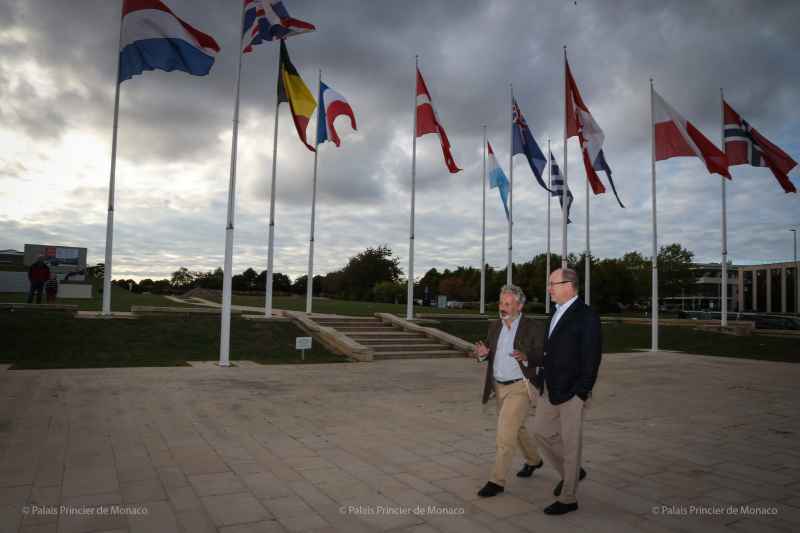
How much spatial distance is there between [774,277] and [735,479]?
115 meters

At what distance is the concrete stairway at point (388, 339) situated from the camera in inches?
696

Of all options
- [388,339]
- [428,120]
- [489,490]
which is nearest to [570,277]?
[489,490]

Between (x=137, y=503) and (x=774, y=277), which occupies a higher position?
(x=774, y=277)

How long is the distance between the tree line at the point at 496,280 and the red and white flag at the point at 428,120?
3308cm

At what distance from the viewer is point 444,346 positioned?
19062mm

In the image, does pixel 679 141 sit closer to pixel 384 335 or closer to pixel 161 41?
pixel 384 335

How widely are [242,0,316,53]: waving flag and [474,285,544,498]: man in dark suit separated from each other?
39.7 ft

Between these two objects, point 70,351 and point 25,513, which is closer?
point 25,513

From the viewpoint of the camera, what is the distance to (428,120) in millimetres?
19750

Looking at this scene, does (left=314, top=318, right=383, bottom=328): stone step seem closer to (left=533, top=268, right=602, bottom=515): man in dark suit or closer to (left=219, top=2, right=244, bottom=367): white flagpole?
(left=219, top=2, right=244, bottom=367): white flagpole

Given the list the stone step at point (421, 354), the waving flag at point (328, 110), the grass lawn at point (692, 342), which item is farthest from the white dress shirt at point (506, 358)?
the grass lawn at point (692, 342)

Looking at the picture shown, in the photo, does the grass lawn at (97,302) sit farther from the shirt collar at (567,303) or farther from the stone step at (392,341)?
the shirt collar at (567,303)

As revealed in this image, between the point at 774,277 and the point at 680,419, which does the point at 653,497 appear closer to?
the point at 680,419

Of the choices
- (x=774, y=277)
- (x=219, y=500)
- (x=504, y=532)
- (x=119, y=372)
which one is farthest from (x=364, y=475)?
(x=774, y=277)
